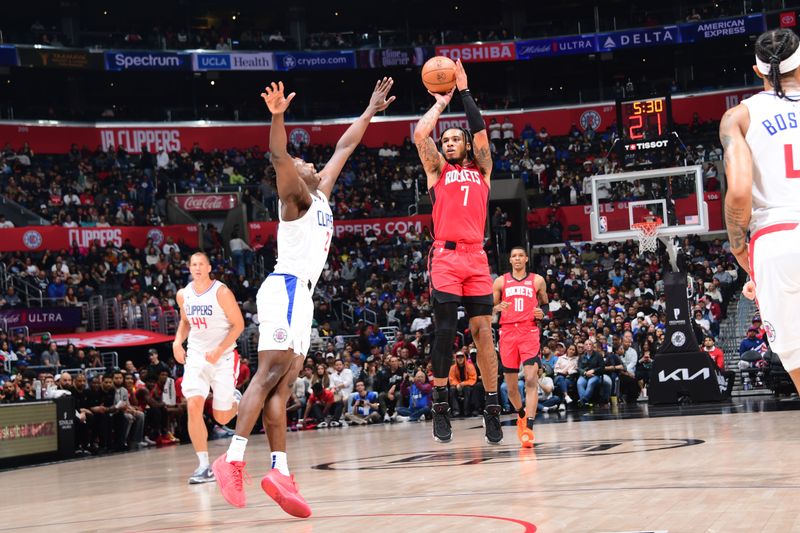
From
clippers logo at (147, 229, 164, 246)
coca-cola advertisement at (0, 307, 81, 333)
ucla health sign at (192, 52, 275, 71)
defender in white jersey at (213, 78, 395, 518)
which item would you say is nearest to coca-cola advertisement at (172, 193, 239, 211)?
clippers logo at (147, 229, 164, 246)

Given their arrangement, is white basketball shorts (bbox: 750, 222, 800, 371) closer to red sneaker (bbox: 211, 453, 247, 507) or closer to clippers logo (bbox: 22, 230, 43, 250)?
red sneaker (bbox: 211, 453, 247, 507)

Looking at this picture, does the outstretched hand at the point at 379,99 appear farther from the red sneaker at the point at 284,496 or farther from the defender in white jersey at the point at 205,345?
the red sneaker at the point at 284,496

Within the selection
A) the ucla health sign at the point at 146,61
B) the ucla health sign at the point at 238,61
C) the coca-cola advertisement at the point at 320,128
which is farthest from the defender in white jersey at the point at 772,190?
the ucla health sign at the point at 238,61

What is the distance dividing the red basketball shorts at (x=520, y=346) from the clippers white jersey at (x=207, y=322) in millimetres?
3310

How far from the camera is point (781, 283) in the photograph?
4133mm

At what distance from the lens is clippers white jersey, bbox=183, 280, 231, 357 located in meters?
9.80

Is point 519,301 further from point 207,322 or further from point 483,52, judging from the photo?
point 483,52

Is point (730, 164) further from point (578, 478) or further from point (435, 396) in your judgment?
point (435, 396)

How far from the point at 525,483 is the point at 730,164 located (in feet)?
11.5

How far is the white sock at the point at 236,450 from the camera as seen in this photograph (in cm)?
621

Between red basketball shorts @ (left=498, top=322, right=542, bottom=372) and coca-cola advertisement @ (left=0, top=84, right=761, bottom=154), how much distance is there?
27.8 meters

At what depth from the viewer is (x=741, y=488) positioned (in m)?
6.19

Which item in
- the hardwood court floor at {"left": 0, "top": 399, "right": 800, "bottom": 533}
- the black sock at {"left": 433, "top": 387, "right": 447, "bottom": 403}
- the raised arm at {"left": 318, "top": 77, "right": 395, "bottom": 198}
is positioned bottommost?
the hardwood court floor at {"left": 0, "top": 399, "right": 800, "bottom": 533}

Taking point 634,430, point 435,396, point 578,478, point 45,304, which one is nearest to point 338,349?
point 45,304
